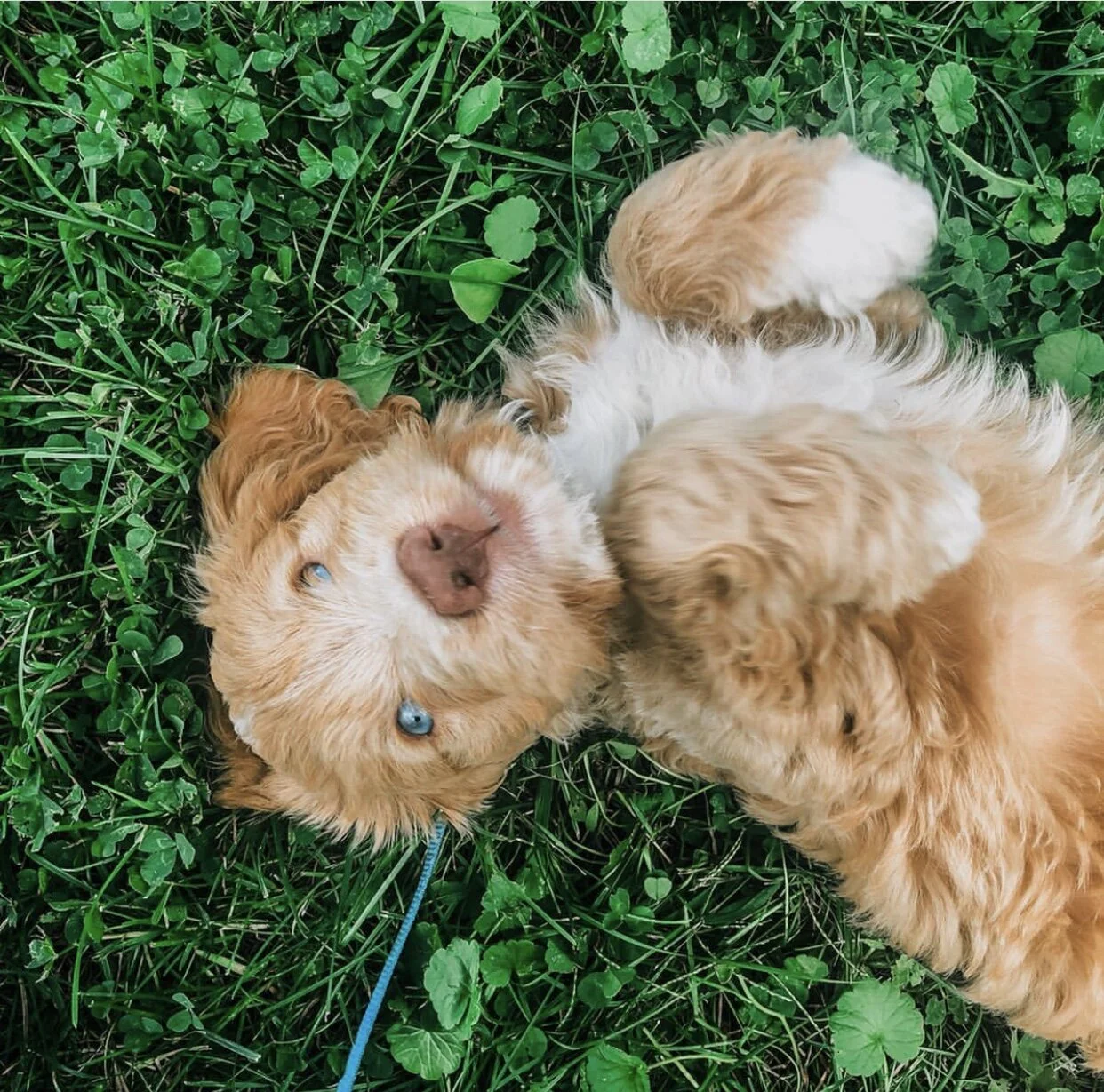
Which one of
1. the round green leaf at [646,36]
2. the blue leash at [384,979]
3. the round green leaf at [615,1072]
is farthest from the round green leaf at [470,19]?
the round green leaf at [615,1072]

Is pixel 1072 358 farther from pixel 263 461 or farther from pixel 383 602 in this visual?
pixel 263 461

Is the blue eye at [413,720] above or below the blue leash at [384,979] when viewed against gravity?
above

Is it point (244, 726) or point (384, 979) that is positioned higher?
point (244, 726)

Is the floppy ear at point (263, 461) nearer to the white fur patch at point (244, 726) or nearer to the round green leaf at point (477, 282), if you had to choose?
the white fur patch at point (244, 726)

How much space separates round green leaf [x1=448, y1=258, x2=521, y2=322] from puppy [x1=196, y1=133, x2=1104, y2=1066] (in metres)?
0.42

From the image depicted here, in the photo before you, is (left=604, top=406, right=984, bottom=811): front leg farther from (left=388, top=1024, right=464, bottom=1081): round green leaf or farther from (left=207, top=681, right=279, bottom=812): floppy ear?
(left=388, top=1024, right=464, bottom=1081): round green leaf

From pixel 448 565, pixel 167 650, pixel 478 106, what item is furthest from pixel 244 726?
pixel 478 106

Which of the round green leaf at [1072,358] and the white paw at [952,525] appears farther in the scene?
the round green leaf at [1072,358]

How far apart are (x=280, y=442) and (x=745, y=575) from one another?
1.43 m

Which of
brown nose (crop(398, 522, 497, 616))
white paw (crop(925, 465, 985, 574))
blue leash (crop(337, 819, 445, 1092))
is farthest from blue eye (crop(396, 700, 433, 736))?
white paw (crop(925, 465, 985, 574))

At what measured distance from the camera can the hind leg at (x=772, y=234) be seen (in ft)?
9.45

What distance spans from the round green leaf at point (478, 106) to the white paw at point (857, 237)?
112 centimetres

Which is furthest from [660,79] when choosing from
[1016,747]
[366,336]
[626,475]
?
[1016,747]

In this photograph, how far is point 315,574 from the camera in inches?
103
